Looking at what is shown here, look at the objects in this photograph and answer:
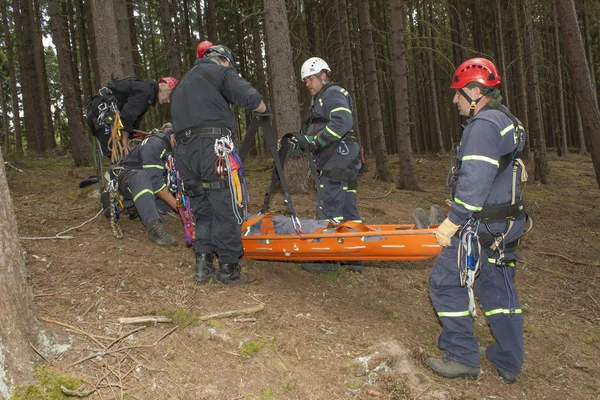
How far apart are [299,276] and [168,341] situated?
243 centimetres

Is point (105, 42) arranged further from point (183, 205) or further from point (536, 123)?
point (536, 123)

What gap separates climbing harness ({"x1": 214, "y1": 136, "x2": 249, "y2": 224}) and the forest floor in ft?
3.05

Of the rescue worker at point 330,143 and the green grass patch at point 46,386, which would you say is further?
the rescue worker at point 330,143

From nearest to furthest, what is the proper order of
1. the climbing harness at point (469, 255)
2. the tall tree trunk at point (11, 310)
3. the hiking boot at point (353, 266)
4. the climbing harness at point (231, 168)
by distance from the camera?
the tall tree trunk at point (11, 310) → the climbing harness at point (469, 255) → the climbing harness at point (231, 168) → the hiking boot at point (353, 266)

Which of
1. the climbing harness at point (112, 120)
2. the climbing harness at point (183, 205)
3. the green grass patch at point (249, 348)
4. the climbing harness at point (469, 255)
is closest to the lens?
the green grass patch at point (249, 348)

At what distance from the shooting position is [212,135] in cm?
480

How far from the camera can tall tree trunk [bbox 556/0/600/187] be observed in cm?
865

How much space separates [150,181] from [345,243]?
9.74 ft

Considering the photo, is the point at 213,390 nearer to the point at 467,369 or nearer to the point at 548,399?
the point at 467,369

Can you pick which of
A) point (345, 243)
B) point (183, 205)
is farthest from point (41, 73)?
point (345, 243)

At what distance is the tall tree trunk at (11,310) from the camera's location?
2.85 m

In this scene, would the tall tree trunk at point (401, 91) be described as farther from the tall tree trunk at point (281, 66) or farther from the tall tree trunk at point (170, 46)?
the tall tree trunk at point (170, 46)

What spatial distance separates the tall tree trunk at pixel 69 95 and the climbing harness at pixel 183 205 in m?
7.83

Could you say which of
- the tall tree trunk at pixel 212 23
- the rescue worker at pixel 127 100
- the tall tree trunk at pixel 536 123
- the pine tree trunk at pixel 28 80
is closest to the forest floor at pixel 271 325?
the rescue worker at pixel 127 100
